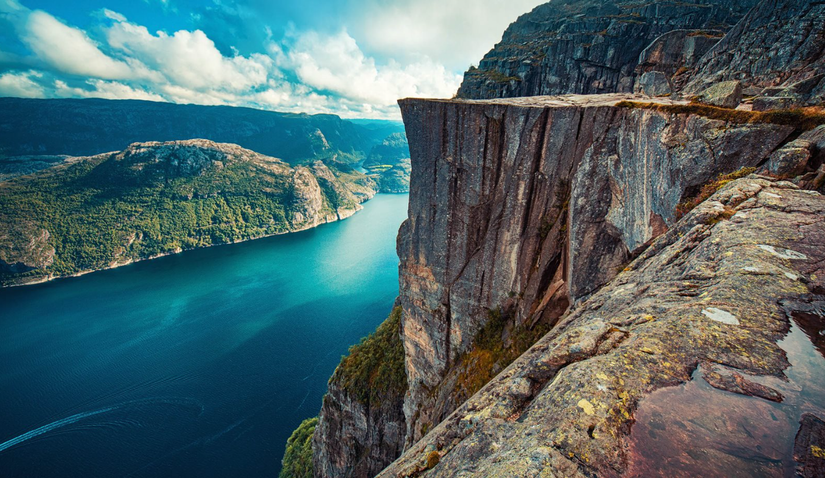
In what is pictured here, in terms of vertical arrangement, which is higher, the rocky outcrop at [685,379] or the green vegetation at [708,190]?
the green vegetation at [708,190]

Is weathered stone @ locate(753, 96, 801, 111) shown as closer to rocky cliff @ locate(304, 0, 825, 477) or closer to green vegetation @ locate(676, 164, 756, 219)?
rocky cliff @ locate(304, 0, 825, 477)

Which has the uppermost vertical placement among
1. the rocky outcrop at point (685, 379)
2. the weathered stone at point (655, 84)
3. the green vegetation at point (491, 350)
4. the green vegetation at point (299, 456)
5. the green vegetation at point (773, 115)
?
the weathered stone at point (655, 84)

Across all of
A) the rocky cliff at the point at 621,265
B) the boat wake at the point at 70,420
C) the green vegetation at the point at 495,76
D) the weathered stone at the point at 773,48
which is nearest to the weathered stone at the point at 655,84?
the rocky cliff at the point at 621,265

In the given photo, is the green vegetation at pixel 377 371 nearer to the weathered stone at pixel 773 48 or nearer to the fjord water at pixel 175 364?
the fjord water at pixel 175 364

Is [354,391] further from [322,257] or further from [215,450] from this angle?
[322,257]

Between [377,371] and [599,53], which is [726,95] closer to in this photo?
[377,371]

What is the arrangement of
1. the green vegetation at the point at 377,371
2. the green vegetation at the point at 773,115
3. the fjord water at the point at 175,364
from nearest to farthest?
the green vegetation at the point at 773,115, the green vegetation at the point at 377,371, the fjord water at the point at 175,364

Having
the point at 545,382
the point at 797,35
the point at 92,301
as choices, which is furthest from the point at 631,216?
the point at 92,301

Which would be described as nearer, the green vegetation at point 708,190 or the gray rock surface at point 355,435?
the green vegetation at point 708,190
